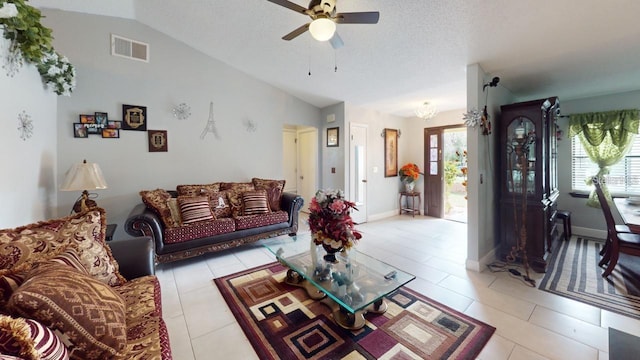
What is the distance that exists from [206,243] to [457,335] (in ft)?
9.15

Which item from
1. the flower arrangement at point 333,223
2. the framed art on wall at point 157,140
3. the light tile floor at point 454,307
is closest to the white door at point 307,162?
the light tile floor at point 454,307

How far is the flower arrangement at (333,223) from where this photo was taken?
1.91 m

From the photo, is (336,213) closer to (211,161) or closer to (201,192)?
(201,192)

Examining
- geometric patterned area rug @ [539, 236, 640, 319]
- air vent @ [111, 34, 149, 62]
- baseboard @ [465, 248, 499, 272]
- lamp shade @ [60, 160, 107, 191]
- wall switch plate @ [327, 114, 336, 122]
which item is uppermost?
air vent @ [111, 34, 149, 62]

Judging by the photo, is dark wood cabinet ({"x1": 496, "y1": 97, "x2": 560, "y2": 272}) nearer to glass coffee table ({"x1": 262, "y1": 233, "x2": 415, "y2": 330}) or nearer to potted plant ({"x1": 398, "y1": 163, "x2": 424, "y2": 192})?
glass coffee table ({"x1": 262, "y1": 233, "x2": 415, "y2": 330})

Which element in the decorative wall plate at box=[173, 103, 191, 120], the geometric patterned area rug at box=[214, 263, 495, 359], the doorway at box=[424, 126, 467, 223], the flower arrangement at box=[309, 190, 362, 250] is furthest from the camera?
the doorway at box=[424, 126, 467, 223]

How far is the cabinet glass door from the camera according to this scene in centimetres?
293

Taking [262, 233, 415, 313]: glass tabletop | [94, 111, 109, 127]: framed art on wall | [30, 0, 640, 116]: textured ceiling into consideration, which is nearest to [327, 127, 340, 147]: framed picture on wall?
[30, 0, 640, 116]: textured ceiling

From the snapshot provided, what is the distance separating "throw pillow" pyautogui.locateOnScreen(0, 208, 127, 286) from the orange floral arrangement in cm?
513

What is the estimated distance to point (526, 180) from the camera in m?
2.95

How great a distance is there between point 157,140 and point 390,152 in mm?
4452

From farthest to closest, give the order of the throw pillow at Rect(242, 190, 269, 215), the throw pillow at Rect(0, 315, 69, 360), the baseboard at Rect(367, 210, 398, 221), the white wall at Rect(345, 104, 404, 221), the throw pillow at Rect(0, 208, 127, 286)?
the baseboard at Rect(367, 210, 398, 221)
the white wall at Rect(345, 104, 404, 221)
the throw pillow at Rect(242, 190, 269, 215)
the throw pillow at Rect(0, 208, 127, 286)
the throw pillow at Rect(0, 315, 69, 360)

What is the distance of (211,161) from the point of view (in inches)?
159

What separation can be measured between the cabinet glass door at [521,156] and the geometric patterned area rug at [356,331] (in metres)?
1.96
